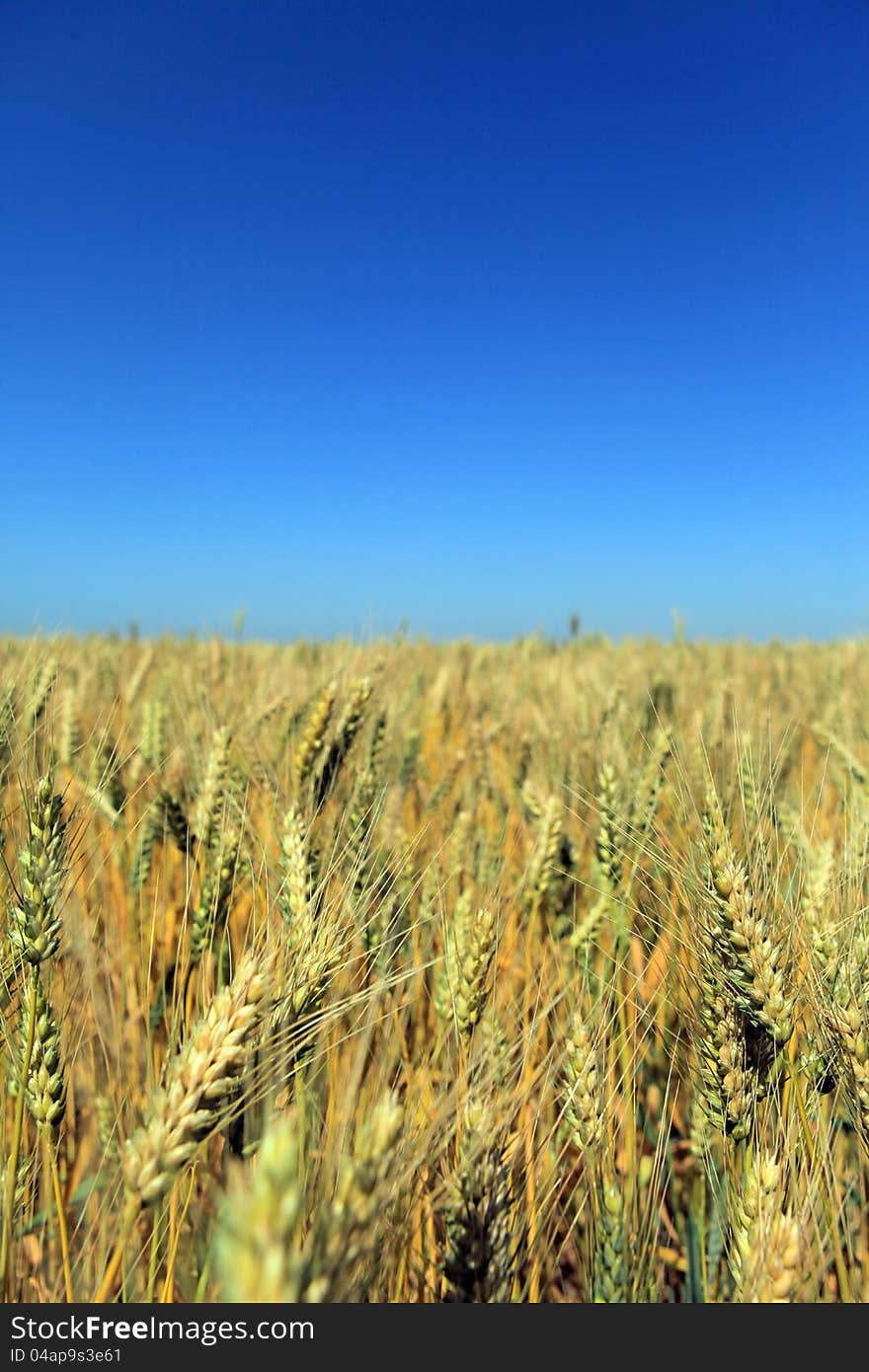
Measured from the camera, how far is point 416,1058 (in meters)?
1.22

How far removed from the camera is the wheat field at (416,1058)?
2.25 ft

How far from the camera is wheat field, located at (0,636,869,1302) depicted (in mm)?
686

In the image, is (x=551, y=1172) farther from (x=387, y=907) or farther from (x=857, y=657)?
(x=857, y=657)

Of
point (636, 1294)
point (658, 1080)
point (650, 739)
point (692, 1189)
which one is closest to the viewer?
point (636, 1294)

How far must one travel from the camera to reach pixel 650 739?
2.21 meters

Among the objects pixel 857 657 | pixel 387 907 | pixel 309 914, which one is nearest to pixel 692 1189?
pixel 387 907

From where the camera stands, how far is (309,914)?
892 millimetres

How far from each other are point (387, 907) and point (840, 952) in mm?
672

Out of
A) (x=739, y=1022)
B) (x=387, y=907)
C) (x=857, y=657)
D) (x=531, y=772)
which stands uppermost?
(x=857, y=657)

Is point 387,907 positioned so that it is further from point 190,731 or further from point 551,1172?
point 190,731
